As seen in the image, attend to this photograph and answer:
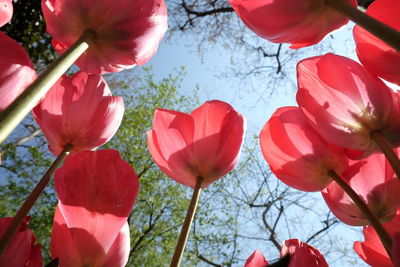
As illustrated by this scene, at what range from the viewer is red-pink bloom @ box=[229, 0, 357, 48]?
0.72 feet

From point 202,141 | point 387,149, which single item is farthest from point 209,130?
point 387,149

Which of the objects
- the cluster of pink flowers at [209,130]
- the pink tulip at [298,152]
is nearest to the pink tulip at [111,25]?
the cluster of pink flowers at [209,130]

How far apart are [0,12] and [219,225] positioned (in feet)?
16.0

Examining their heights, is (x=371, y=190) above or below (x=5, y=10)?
below

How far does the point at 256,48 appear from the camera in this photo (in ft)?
11.6

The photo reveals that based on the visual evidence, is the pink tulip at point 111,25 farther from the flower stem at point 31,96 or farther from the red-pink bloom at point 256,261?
the red-pink bloom at point 256,261

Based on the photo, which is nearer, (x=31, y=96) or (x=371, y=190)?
(x=31, y=96)

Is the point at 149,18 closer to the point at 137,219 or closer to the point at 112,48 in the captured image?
the point at 112,48

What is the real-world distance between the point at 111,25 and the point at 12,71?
73 millimetres

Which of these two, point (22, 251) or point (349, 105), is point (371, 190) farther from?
point (22, 251)

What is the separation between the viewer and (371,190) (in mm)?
263

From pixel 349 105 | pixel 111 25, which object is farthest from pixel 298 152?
pixel 111 25

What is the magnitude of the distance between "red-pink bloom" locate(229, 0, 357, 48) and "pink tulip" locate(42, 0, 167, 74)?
6cm

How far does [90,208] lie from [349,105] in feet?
0.55
